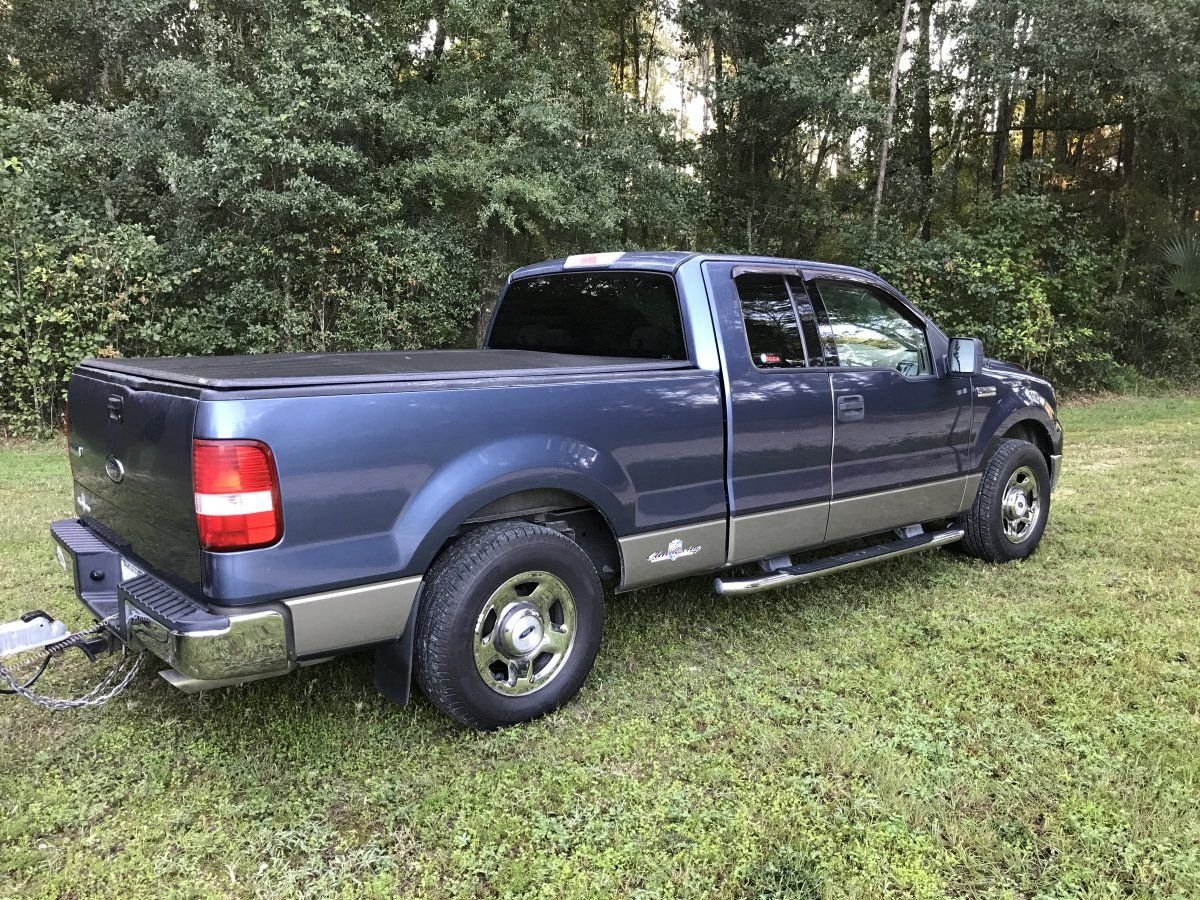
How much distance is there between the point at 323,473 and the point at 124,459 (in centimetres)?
90

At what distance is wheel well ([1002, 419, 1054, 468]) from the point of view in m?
5.20

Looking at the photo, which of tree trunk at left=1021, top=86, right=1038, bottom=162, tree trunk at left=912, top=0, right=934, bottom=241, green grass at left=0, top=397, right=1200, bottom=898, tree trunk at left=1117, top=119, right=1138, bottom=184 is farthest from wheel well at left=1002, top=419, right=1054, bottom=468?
tree trunk at left=1021, top=86, right=1038, bottom=162

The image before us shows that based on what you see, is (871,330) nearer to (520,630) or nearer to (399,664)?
(520,630)

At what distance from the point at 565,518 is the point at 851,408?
160cm

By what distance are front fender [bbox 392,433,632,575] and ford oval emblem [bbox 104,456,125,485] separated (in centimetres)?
107

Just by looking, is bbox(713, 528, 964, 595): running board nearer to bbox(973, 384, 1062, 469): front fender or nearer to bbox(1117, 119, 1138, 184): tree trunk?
bbox(973, 384, 1062, 469): front fender

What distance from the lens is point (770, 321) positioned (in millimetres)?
3822

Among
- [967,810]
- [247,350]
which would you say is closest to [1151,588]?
[967,810]

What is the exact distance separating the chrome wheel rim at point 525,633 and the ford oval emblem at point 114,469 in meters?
1.37

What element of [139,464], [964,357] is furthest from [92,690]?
Answer: [964,357]

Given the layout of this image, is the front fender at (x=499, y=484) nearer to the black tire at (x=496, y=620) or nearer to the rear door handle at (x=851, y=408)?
the black tire at (x=496, y=620)

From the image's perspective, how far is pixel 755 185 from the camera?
1566 centimetres

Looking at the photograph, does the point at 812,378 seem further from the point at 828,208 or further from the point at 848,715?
the point at 828,208

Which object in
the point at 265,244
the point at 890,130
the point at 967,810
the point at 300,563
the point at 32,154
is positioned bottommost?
the point at 967,810
